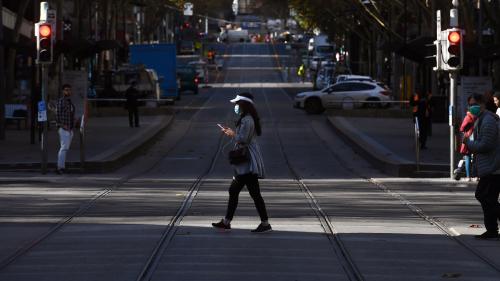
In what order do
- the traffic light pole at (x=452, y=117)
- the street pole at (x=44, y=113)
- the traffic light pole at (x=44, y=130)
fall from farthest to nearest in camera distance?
the traffic light pole at (x=44, y=130), the street pole at (x=44, y=113), the traffic light pole at (x=452, y=117)

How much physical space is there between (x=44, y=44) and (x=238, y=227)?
37.7 ft

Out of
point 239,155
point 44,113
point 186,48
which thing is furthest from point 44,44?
point 186,48

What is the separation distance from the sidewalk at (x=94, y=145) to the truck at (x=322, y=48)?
290 ft

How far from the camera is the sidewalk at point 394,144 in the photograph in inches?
1149

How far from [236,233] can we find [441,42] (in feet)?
39.2

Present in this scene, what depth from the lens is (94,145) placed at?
38188mm

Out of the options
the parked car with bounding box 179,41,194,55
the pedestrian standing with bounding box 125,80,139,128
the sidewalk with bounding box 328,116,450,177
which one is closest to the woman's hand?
the sidewalk with bounding box 328,116,450,177

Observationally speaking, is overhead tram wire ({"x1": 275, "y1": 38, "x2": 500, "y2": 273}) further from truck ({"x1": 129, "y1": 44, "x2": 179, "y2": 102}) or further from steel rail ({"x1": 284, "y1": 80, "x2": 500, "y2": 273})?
truck ({"x1": 129, "y1": 44, "x2": 179, "y2": 102})

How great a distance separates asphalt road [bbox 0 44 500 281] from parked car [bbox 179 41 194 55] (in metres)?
135

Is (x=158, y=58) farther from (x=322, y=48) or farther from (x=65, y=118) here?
(x=322, y=48)

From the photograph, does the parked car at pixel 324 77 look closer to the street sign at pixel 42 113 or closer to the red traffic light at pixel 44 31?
the street sign at pixel 42 113

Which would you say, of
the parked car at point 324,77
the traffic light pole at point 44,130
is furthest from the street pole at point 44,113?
the parked car at point 324,77

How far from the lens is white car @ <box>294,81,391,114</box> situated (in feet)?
209

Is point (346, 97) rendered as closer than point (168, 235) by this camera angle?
No
